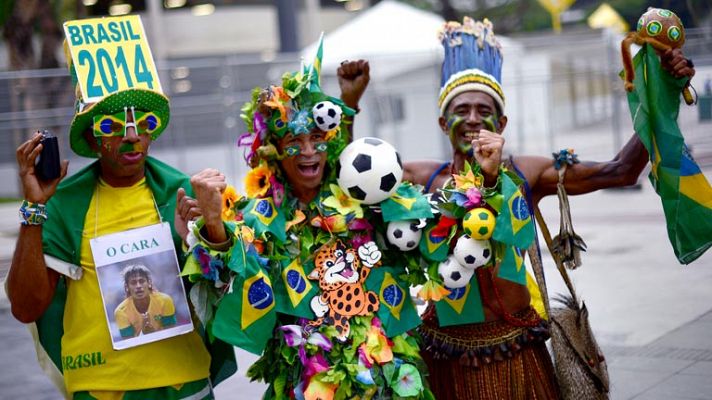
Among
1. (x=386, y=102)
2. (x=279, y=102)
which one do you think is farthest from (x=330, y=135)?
(x=386, y=102)

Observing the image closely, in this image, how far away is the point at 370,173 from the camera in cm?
355

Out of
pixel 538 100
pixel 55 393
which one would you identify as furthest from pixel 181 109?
pixel 55 393

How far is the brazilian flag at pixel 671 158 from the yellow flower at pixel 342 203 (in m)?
1.15

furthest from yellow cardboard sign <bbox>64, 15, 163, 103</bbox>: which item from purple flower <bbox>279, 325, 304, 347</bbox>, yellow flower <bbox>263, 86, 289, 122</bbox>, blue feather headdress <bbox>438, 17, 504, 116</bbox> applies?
blue feather headdress <bbox>438, 17, 504, 116</bbox>

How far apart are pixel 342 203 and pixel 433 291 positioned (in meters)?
0.47

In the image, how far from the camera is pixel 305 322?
11.8 ft

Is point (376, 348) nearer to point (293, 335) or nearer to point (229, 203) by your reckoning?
point (293, 335)

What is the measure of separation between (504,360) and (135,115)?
5.79 ft

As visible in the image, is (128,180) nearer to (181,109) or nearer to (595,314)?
(595,314)

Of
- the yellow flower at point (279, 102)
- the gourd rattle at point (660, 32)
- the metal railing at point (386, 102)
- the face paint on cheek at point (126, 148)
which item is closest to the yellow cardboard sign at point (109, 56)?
the face paint on cheek at point (126, 148)

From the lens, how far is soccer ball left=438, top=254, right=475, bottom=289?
3.58 m

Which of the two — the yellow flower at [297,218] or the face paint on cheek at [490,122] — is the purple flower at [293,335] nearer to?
the yellow flower at [297,218]

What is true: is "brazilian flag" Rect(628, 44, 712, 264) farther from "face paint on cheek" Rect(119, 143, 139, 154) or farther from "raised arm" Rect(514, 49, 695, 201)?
"face paint on cheek" Rect(119, 143, 139, 154)

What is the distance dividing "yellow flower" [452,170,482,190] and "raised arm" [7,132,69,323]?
1.39m
